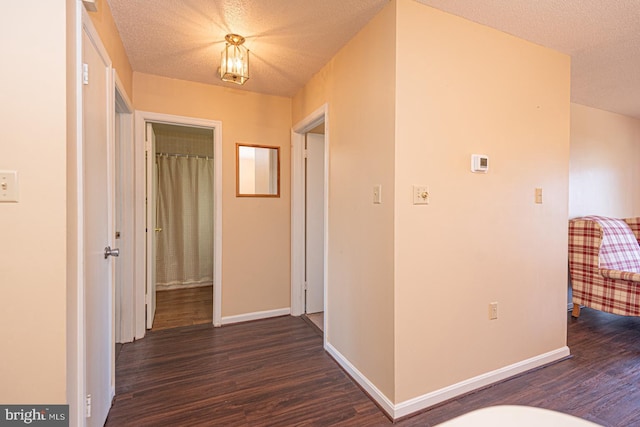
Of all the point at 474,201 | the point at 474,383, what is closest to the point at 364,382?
the point at 474,383

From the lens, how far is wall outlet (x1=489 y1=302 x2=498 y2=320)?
2029 millimetres

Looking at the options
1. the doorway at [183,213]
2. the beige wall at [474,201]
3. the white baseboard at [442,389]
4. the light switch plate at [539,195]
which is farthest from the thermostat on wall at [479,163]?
the doorway at [183,213]

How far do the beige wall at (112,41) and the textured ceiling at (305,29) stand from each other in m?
0.06

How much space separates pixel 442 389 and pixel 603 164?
3.74 m

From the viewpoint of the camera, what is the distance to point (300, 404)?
1812 millimetres

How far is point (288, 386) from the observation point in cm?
199

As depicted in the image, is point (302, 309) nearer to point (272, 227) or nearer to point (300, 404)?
point (272, 227)

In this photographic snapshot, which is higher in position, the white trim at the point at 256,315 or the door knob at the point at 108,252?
the door knob at the point at 108,252

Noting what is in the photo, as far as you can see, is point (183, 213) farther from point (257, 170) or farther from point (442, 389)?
point (442, 389)

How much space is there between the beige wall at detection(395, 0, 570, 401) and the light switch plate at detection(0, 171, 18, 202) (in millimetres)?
1645

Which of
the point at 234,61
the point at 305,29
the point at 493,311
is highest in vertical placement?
the point at 305,29

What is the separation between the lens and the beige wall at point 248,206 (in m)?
2.87

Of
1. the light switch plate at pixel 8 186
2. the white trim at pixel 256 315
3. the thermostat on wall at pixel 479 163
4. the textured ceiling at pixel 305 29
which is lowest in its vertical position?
the white trim at pixel 256 315

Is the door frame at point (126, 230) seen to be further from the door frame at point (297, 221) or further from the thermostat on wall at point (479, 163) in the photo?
the thermostat on wall at point (479, 163)
